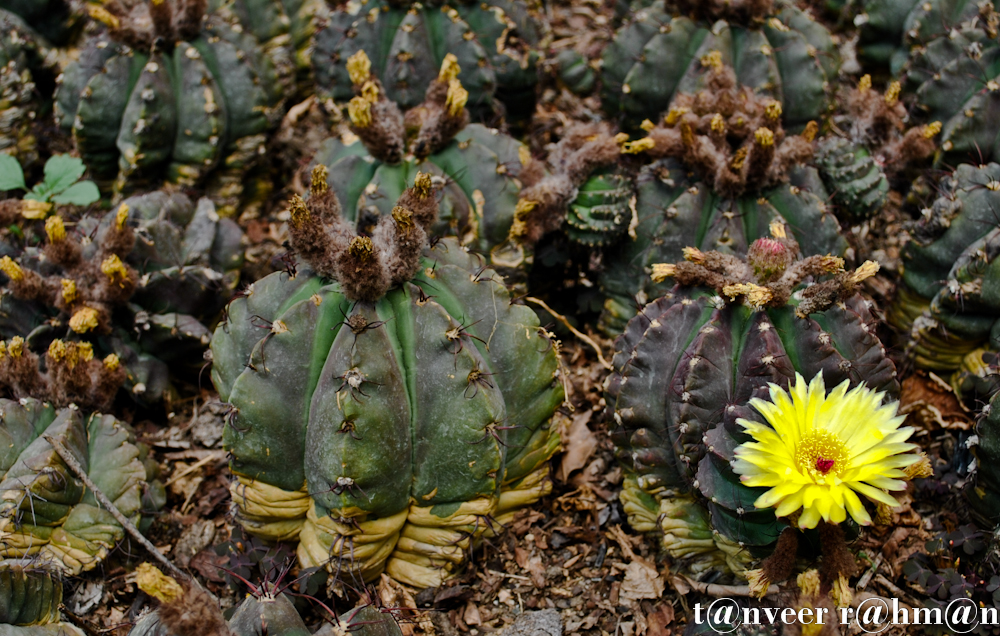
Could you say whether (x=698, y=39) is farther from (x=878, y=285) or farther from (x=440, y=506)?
(x=440, y=506)

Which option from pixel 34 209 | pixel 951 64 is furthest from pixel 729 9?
pixel 34 209

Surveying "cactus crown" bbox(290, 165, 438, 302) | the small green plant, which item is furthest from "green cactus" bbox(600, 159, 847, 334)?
the small green plant

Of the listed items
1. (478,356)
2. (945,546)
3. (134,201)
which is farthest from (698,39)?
(134,201)

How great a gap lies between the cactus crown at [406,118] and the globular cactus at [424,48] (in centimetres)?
35

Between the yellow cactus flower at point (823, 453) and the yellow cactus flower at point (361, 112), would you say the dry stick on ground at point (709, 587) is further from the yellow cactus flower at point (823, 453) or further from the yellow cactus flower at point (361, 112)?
the yellow cactus flower at point (361, 112)

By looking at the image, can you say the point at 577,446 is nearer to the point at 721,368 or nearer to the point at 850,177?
the point at 721,368

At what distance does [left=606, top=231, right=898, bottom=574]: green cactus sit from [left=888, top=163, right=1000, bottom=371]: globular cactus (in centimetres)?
61

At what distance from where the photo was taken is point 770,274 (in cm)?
265

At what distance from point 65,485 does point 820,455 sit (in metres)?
2.46

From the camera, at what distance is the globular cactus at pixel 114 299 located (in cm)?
311

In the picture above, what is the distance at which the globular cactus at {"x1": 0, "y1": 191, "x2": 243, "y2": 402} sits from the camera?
311 centimetres

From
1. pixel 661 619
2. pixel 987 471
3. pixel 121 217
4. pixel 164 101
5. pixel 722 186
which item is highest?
pixel 164 101

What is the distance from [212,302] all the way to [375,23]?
154cm

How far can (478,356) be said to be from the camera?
268 centimetres
